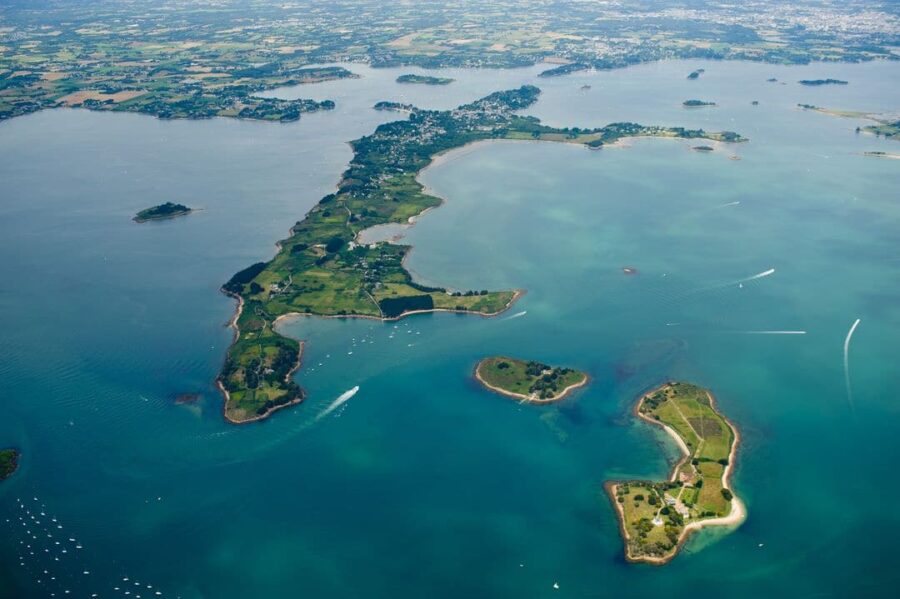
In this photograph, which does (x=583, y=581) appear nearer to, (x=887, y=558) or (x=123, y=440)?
(x=887, y=558)

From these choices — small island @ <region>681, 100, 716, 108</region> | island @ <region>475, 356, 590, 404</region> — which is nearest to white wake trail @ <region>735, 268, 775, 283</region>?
island @ <region>475, 356, 590, 404</region>

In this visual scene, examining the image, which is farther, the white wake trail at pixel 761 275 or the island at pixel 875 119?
the island at pixel 875 119

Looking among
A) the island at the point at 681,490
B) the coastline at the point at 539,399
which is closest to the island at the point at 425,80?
the coastline at the point at 539,399

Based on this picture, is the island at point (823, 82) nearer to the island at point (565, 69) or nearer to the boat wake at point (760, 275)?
the island at point (565, 69)

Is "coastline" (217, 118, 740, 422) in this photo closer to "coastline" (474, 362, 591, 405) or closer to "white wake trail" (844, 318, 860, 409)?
"coastline" (474, 362, 591, 405)

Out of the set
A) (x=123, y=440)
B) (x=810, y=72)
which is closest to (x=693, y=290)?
(x=123, y=440)

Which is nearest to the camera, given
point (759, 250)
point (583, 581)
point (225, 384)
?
point (583, 581)
